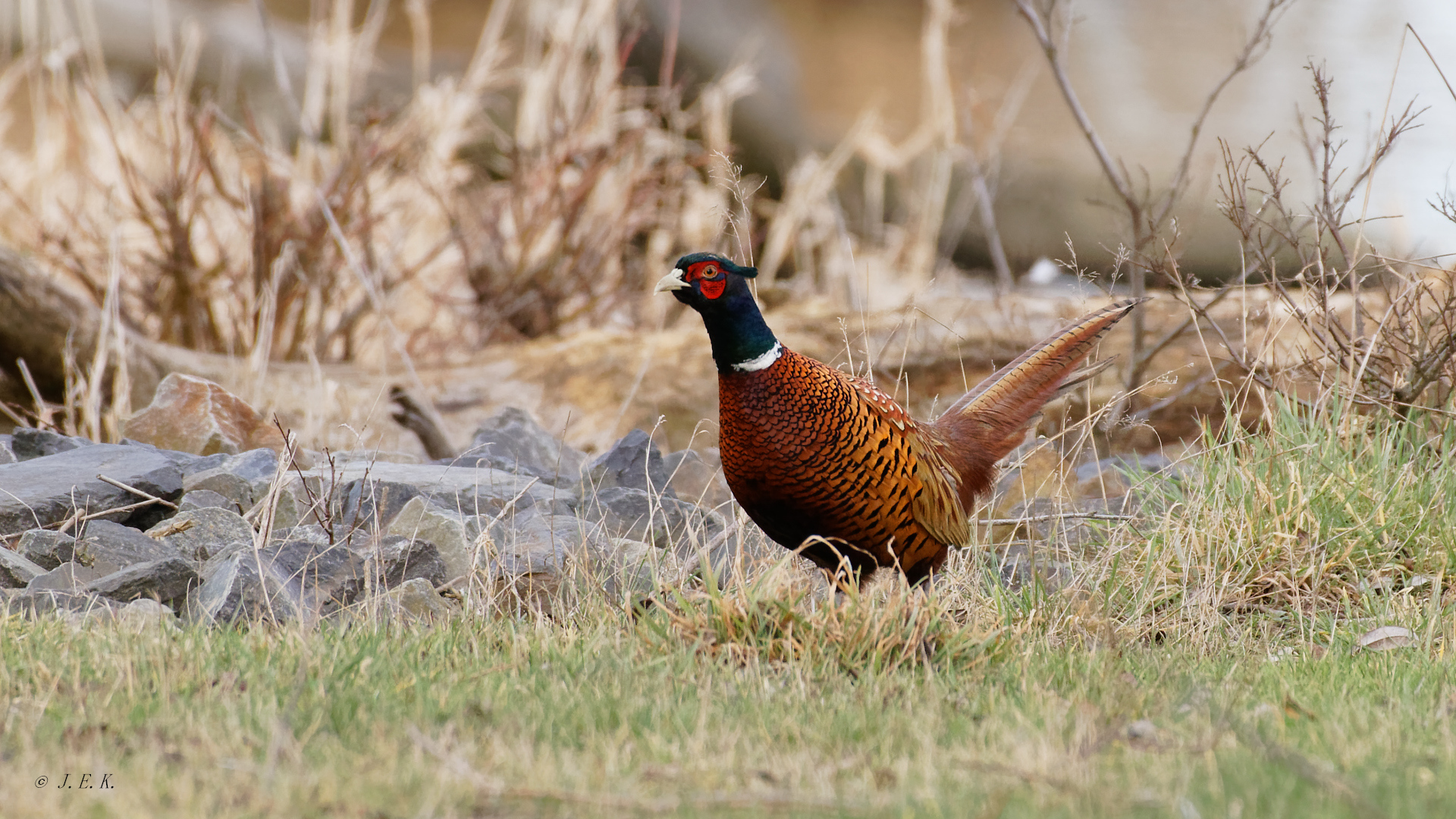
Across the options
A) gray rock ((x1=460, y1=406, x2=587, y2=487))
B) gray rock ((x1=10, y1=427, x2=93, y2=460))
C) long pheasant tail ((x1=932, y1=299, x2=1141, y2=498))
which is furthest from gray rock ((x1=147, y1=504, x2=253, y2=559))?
long pheasant tail ((x1=932, y1=299, x2=1141, y2=498))

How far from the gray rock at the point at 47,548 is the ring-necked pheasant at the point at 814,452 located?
182cm

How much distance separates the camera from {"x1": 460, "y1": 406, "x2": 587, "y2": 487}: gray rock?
487 cm

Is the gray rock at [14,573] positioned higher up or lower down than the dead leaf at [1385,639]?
lower down

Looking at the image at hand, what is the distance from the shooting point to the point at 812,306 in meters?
7.14

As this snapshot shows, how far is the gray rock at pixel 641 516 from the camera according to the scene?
412 cm

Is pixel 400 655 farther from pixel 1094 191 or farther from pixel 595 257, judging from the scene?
pixel 1094 191

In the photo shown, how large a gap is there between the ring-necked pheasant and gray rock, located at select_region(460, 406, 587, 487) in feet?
5.31

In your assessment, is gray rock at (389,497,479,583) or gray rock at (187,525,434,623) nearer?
gray rock at (187,525,434,623)

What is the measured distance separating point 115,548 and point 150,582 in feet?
1.03

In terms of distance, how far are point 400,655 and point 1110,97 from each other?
9.63m

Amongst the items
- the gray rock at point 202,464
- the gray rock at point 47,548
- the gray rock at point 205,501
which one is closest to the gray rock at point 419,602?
the gray rock at point 205,501

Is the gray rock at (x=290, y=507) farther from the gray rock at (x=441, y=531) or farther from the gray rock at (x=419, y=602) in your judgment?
the gray rock at (x=419, y=602)

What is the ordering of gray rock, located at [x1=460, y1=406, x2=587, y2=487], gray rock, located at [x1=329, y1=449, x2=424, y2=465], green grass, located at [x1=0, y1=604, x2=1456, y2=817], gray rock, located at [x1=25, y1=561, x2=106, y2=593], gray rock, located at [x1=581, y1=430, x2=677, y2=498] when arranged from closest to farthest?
green grass, located at [x1=0, y1=604, x2=1456, y2=817] → gray rock, located at [x1=25, y1=561, x2=106, y2=593] → gray rock, located at [x1=329, y1=449, x2=424, y2=465] → gray rock, located at [x1=581, y1=430, x2=677, y2=498] → gray rock, located at [x1=460, y1=406, x2=587, y2=487]

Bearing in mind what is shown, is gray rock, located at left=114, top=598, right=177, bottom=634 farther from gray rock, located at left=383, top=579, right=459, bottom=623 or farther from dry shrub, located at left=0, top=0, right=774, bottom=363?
dry shrub, located at left=0, top=0, right=774, bottom=363
